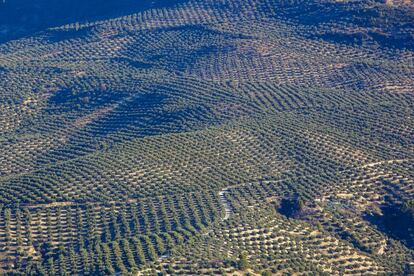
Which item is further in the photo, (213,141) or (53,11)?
(53,11)

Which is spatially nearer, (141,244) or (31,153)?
(141,244)

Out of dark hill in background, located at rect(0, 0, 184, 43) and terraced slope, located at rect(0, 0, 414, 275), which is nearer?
terraced slope, located at rect(0, 0, 414, 275)

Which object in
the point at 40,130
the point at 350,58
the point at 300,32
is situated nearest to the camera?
the point at 40,130

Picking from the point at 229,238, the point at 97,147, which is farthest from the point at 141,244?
the point at 97,147

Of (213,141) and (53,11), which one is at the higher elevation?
(213,141)

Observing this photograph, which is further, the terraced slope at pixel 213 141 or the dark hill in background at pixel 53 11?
the dark hill in background at pixel 53 11

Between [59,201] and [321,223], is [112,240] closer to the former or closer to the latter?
[59,201]

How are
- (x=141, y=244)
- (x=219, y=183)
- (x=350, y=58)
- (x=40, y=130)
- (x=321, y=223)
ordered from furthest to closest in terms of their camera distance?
1. (x=350, y=58)
2. (x=40, y=130)
3. (x=219, y=183)
4. (x=321, y=223)
5. (x=141, y=244)
